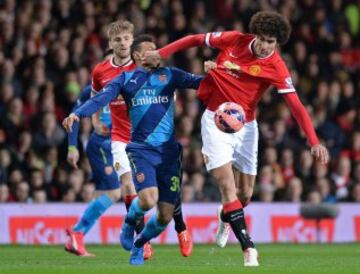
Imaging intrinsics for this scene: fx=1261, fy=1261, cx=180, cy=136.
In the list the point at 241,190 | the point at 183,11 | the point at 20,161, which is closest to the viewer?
the point at 241,190

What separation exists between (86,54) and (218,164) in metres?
9.55

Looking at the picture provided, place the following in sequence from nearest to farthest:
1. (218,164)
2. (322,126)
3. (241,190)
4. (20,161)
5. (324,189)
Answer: (218,164) → (241,190) → (20,161) → (324,189) → (322,126)

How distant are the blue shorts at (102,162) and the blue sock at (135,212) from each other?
1.86 meters

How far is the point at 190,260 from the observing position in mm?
13922

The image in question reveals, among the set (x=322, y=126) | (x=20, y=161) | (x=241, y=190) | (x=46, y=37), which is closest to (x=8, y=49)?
(x=46, y=37)

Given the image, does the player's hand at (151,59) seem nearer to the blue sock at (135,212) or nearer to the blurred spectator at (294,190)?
the blue sock at (135,212)

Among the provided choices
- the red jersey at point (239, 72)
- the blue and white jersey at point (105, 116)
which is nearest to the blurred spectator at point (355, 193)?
the blue and white jersey at point (105, 116)

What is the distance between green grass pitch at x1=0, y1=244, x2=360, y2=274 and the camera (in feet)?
38.8

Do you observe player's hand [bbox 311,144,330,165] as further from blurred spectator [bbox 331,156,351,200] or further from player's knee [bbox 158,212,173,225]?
blurred spectator [bbox 331,156,351,200]

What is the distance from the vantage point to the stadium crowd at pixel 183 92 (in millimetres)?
19750

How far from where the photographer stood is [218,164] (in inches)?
489

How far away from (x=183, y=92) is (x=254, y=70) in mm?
9338

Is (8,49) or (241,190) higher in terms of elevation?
(8,49)

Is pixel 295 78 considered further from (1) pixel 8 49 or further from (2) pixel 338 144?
(1) pixel 8 49
